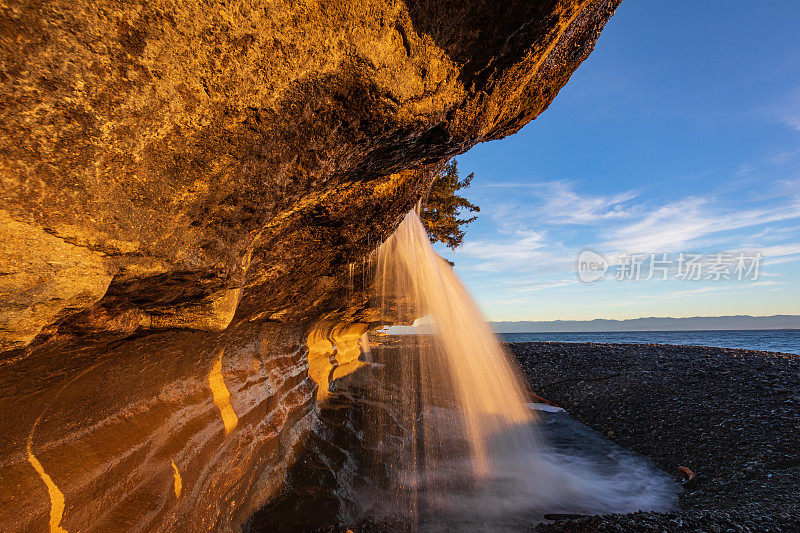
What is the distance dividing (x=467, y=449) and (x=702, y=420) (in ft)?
22.0

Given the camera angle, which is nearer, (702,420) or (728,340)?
(702,420)

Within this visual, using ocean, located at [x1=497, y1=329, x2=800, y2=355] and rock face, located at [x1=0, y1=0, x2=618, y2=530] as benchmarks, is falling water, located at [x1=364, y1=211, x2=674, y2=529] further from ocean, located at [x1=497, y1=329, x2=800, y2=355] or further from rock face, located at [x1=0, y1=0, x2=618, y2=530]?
ocean, located at [x1=497, y1=329, x2=800, y2=355]

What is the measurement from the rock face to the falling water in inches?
122

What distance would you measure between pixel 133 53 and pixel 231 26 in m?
0.48

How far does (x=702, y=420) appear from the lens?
9.12 meters

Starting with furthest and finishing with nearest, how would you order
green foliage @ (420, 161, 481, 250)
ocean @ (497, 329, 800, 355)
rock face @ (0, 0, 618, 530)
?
ocean @ (497, 329, 800, 355) → green foliage @ (420, 161, 481, 250) → rock face @ (0, 0, 618, 530)

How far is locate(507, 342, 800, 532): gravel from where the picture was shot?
4777 millimetres

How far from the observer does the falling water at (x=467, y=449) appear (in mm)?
5988

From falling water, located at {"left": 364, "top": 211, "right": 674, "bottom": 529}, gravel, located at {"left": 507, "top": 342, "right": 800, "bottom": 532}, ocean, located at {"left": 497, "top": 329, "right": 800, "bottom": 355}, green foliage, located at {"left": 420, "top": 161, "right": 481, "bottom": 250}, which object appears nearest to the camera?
gravel, located at {"left": 507, "top": 342, "right": 800, "bottom": 532}

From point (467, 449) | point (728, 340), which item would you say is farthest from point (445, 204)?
point (728, 340)

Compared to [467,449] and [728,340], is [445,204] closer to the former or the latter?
[467,449]

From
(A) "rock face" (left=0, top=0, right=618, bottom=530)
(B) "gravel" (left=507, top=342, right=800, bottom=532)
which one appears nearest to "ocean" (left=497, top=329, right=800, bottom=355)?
(B) "gravel" (left=507, top=342, right=800, bottom=532)

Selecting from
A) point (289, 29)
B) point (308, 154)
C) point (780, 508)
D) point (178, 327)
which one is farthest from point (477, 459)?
point (289, 29)

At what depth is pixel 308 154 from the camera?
262 cm
